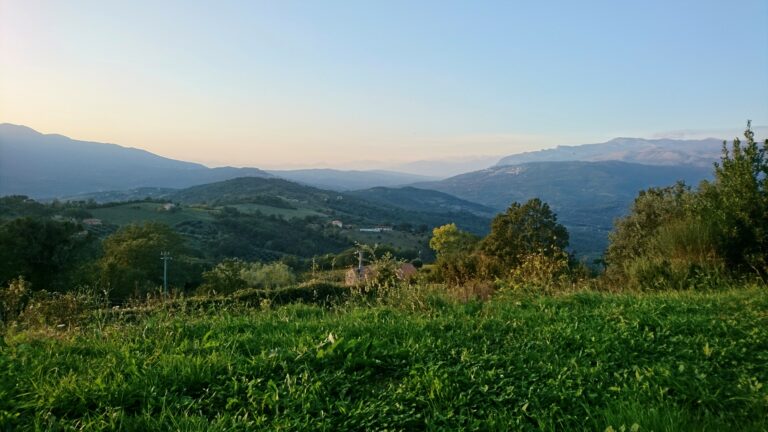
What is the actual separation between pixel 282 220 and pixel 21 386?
9321cm

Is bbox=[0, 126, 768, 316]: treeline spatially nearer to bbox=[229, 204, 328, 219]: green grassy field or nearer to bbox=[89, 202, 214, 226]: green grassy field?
bbox=[89, 202, 214, 226]: green grassy field

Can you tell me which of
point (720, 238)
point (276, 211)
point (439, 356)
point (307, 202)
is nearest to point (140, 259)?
point (720, 238)

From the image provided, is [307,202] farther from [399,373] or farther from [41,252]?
[399,373]

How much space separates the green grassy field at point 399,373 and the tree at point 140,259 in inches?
1230

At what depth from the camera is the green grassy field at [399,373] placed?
9.38ft

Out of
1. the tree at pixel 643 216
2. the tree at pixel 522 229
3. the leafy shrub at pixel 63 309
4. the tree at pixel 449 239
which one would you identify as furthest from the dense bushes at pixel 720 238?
the tree at pixel 449 239

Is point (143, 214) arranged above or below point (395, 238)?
above

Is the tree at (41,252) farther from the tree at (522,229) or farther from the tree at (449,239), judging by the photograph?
the tree at (449,239)

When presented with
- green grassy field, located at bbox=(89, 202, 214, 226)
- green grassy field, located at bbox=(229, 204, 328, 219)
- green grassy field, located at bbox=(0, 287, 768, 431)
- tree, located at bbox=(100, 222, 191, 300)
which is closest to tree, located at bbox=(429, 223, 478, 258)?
tree, located at bbox=(100, 222, 191, 300)

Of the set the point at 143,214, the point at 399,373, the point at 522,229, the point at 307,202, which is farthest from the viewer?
the point at 307,202

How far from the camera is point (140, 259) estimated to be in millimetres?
38594

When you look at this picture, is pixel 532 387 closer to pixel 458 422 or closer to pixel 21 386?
pixel 458 422

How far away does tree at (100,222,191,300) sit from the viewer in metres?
34.2

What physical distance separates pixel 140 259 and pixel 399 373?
132 feet
